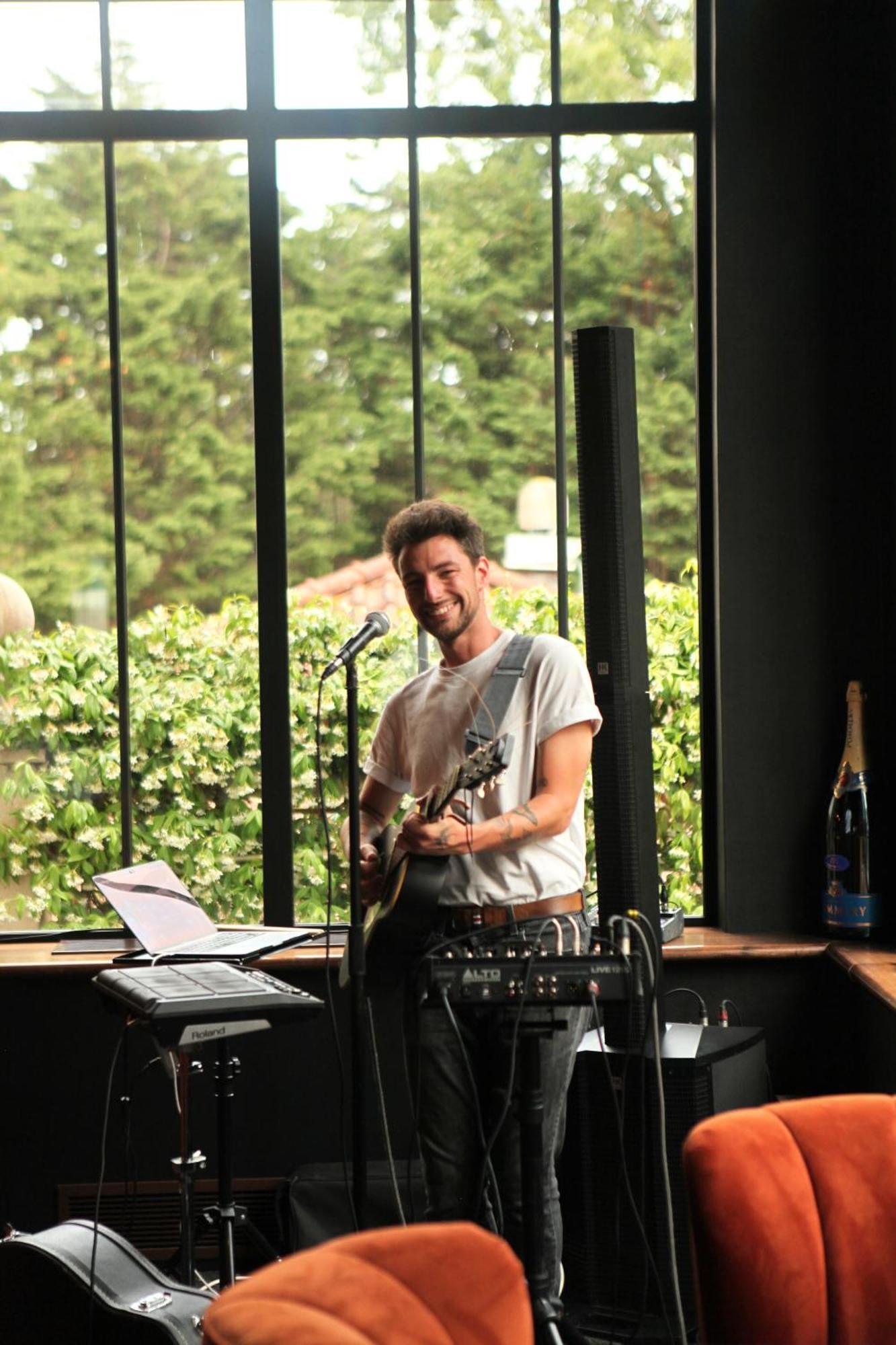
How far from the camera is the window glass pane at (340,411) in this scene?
365 cm

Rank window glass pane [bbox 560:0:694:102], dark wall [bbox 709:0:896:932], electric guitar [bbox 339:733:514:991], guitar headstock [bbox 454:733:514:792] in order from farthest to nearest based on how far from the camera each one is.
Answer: window glass pane [bbox 560:0:694:102] → dark wall [bbox 709:0:896:932] → electric guitar [bbox 339:733:514:991] → guitar headstock [bbox 454:733:514:792]

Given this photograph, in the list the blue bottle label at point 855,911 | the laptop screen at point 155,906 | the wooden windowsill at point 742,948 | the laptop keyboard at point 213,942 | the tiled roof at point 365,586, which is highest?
the tiled roof at point 365,586

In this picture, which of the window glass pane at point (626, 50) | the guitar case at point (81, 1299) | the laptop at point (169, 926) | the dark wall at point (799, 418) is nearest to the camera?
the guitar case at point (81, 1299)

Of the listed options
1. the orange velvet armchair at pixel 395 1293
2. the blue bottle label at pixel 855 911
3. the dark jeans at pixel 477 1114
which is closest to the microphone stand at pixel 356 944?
the dark jeans at pixel 477 1114

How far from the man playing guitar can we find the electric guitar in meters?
0.03

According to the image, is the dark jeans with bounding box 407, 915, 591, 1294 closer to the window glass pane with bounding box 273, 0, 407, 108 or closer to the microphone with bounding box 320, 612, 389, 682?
the microphone with bounding box 320, 612, 389, 682

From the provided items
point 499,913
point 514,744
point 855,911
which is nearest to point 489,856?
point 499,913

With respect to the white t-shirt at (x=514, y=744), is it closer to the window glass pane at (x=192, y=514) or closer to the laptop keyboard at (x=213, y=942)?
the laptop keyboard at (x=213, y=942)

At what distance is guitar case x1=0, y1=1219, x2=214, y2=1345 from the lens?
7.82 ft

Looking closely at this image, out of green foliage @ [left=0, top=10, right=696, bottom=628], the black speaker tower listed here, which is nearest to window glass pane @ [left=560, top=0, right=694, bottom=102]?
green foliage @ [left=0, top=10, right=696, bottom=628]

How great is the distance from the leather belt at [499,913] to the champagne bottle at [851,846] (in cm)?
113

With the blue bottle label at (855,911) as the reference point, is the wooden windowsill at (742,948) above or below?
below

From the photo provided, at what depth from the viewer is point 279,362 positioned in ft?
11.9

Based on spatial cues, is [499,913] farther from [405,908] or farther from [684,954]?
[684,954]
